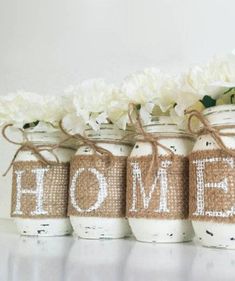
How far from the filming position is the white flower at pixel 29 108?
0.70 metres

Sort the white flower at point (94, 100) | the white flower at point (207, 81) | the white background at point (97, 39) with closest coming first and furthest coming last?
the white flower at point (207, 81), the white flower at point (94, 100), the white background at point (97, 39)

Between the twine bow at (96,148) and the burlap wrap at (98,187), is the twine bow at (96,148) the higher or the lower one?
the higher one

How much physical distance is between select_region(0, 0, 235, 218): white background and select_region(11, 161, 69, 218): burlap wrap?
0.34 metres

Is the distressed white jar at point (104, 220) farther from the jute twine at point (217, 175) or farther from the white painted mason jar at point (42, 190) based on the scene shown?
the jute twine at point (217, 175)

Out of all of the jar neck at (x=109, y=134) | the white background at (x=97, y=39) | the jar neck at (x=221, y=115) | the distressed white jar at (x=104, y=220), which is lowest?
the distressed white jar at (x=104, y=220)

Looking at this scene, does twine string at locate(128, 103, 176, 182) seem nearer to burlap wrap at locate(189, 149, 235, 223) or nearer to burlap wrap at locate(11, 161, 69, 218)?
burlap wrap at locate(189, 149, 235, 223)

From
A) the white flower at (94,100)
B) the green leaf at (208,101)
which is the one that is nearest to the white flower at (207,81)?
the green leaf at (208,101)

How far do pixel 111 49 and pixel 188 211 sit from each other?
51 cm

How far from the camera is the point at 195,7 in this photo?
0.92 meters

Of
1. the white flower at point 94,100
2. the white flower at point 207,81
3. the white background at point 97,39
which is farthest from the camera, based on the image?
the white background at point 97,39

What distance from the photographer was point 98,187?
2.17ft

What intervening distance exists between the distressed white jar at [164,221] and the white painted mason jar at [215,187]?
0.14 feet

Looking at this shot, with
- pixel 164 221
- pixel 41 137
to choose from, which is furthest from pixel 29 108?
pixel 164 221

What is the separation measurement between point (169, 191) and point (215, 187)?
79 mm
